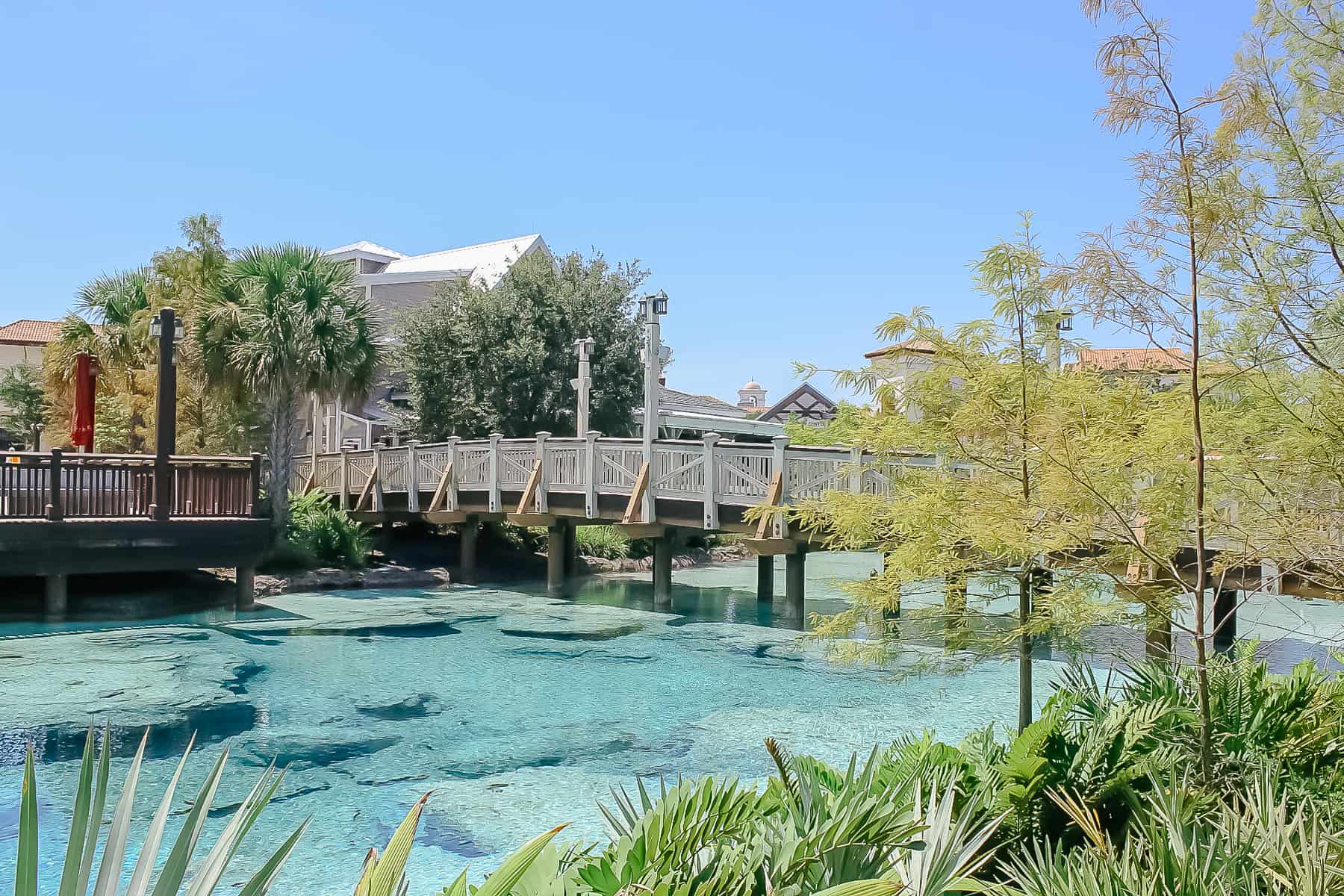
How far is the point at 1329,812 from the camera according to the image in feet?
15.4

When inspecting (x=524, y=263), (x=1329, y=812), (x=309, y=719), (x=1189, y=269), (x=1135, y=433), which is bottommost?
(x=309, y=719)

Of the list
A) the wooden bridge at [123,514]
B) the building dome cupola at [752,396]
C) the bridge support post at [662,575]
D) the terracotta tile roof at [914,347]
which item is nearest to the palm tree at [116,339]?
the wooden bridge at [123,514]

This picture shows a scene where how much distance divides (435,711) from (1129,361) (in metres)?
8.17

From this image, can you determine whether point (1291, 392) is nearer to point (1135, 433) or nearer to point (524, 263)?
point (1135, 433)

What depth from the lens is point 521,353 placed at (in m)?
29.5

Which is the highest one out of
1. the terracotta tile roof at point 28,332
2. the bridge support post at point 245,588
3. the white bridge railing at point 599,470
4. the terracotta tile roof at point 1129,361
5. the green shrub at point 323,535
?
the terracotta tile roof at point 28,332

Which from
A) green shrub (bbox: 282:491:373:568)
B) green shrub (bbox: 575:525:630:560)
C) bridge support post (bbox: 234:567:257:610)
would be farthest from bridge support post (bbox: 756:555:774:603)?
bridge support post (bbox: 234:567:257:610)

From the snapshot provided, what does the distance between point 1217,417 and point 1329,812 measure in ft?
7.84

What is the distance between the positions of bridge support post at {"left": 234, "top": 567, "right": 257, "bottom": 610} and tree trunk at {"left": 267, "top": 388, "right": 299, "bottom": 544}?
10.3 ft

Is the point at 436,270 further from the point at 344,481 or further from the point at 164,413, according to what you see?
the point at 164,413

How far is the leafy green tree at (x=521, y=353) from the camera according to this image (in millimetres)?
29828

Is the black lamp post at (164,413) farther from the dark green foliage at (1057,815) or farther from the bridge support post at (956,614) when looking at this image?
the dark green foliage at (1057,815)

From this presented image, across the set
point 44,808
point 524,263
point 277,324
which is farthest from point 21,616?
point 524,263

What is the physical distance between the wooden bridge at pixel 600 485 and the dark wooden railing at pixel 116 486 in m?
5.39
